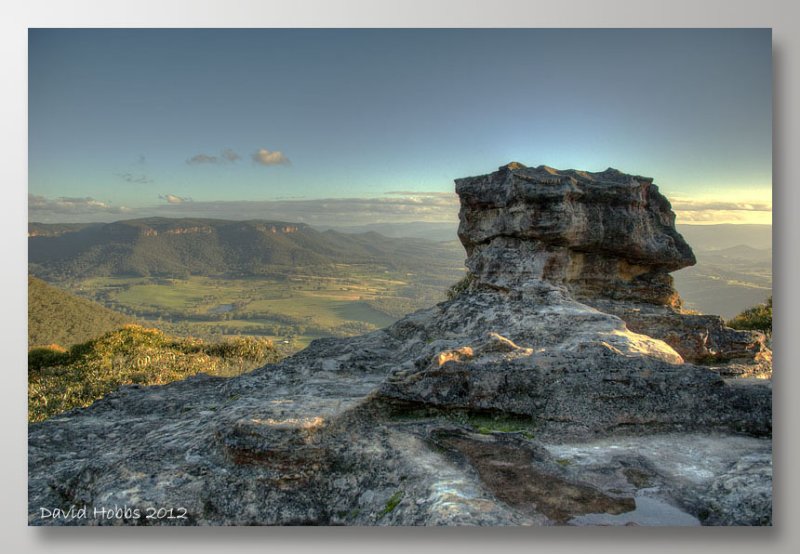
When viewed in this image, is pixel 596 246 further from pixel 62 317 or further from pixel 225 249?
pixel 62 317

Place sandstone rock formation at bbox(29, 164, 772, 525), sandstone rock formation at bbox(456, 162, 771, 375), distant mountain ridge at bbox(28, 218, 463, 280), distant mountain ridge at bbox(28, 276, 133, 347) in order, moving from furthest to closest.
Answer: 1. distant mountain ridge at bbox(28, 218, 463, 280)
2. sandstone rock formation at bbox(456, 162, 771, 375)
3. distant mountain ridge at bbox(28, 276, 133, 347)
4. sandstone rock formation at bbox(29, 164, 772, 525)

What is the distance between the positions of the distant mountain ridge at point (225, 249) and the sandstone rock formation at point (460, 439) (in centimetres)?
509

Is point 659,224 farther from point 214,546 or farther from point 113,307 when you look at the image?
point 113,307

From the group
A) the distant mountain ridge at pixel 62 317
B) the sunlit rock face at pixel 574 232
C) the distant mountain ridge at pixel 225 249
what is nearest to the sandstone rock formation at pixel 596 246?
the sunlit rock face at pixel 574 232

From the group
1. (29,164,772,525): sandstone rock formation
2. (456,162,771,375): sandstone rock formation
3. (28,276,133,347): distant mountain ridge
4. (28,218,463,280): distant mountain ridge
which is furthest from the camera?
(28,218,463,280): distant mountain ridge

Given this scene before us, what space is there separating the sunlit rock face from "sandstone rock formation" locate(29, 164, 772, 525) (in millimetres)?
836

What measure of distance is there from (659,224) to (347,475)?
8.04 m

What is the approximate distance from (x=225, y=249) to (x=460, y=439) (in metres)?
11.8

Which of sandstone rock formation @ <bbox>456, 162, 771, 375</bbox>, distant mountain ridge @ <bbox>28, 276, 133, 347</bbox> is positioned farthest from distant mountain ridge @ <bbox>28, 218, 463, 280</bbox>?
sandstone rock formation @ <bbox>456, 162, 771, 375</bbox>

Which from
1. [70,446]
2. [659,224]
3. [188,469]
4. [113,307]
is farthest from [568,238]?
[113,307]

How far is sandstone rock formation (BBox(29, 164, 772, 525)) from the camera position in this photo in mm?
6797

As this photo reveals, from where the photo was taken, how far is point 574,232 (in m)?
10.9

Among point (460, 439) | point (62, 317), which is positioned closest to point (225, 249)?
point (62, 317)

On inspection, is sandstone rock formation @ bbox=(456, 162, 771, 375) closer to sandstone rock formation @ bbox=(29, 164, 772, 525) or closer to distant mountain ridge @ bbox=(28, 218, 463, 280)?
sandstone rock formation @ bbox=(29, 164, 772, 525)
